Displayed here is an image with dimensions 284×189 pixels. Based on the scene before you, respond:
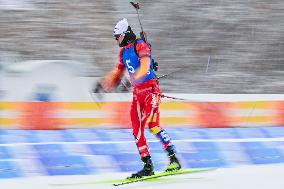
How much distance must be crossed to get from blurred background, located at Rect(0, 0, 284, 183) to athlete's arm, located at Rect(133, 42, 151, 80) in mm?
1781

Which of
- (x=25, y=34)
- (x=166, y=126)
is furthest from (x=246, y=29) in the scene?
(x=166, y=126)

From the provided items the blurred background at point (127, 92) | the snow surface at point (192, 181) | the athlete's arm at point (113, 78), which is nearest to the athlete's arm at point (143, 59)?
the athlete's arm at point (113, 78)

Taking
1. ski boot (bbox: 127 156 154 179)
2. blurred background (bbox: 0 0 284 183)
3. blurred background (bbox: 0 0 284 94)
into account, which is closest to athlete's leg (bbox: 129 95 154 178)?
ski boot (bbox: 127 156 154 179)

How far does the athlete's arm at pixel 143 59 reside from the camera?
7.12m

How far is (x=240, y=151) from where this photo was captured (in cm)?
969

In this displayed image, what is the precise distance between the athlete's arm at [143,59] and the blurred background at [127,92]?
5.84ft

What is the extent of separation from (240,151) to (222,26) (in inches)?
479

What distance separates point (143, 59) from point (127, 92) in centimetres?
541

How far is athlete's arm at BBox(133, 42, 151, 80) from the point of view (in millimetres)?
7117

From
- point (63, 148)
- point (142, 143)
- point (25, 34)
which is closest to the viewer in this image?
point (142, 143)

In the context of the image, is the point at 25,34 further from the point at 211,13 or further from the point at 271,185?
the point at 271,185

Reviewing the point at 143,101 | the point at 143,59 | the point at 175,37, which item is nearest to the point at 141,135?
the point at 143,101

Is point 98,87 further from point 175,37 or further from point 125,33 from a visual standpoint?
point 175,37

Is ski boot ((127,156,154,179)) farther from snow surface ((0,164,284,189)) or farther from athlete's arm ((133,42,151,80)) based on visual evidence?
athlete's arm ((133,42,151,80))
